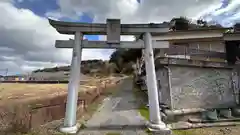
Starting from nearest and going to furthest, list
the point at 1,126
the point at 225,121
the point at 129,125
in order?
the point at 1,126 → the point at 129,125 → the point at 225,121

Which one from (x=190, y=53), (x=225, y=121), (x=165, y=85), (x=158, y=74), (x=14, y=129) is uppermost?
(x=190, y=53)

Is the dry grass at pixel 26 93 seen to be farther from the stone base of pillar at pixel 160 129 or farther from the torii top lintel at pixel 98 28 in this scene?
the stone base of pillar at pixel 160 129

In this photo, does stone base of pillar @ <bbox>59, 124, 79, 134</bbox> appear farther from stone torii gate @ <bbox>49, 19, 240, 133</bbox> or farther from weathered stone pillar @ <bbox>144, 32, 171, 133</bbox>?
weathered stone pillar @ <bbox>144, 32, 171, 133</bbox>

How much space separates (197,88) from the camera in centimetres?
902

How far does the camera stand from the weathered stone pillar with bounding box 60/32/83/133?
585cm

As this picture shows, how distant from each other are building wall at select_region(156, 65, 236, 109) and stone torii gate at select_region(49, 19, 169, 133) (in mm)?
2647

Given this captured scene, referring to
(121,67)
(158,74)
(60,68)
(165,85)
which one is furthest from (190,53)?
(60,68)

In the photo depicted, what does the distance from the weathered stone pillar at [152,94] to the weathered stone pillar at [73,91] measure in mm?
2582

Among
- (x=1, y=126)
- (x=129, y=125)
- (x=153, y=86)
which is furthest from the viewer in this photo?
(x=129, y=125)

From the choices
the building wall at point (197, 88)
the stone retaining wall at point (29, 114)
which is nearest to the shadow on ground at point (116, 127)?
the stone retaining wall at point (29, 114)

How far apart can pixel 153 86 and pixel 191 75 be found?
3.65 metres

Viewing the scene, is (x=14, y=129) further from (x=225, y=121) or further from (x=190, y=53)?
(x=190, y=53)

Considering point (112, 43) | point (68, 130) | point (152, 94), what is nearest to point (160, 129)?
point (152, 94)

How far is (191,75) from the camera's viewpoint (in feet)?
29.6
